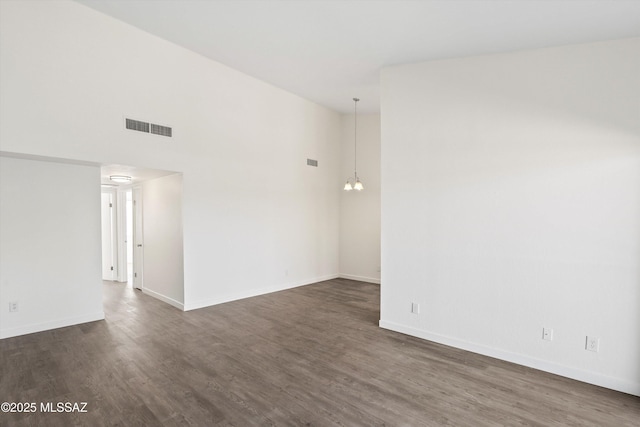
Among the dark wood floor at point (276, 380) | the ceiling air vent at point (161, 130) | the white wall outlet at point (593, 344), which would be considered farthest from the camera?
the ceiling air vent at point (161, 130)

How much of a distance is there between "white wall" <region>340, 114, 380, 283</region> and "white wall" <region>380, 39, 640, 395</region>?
2.84 meters

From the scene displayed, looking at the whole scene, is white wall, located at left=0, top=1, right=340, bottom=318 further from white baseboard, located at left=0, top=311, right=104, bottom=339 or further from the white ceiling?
white baseboard, located at left=0, top=311, right=104, bottom=339

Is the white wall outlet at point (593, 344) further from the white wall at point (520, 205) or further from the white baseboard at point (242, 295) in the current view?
the white baseboard at point (242, 295)

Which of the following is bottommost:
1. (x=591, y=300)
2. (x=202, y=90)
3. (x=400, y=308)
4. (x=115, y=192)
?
(x=400, y=308)

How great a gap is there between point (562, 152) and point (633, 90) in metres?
0.71

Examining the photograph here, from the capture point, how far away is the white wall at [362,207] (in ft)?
23.6

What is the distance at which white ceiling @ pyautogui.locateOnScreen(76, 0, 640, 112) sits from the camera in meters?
2.88

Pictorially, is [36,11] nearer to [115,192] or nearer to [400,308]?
[115,192]

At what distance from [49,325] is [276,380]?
3429 millimetres

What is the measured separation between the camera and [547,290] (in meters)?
3.24

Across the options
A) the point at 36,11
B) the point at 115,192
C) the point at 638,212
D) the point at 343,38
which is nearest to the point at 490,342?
the point at 638,212

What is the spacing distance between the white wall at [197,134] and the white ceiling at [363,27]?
444 millimetres

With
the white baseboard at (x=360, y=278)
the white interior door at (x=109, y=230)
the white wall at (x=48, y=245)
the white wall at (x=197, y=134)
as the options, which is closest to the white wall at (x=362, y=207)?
the white baseboard at (x=360, y=278)

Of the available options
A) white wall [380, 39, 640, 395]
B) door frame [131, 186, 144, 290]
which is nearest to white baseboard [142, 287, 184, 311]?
door frame [131, 186, 144, 290]
